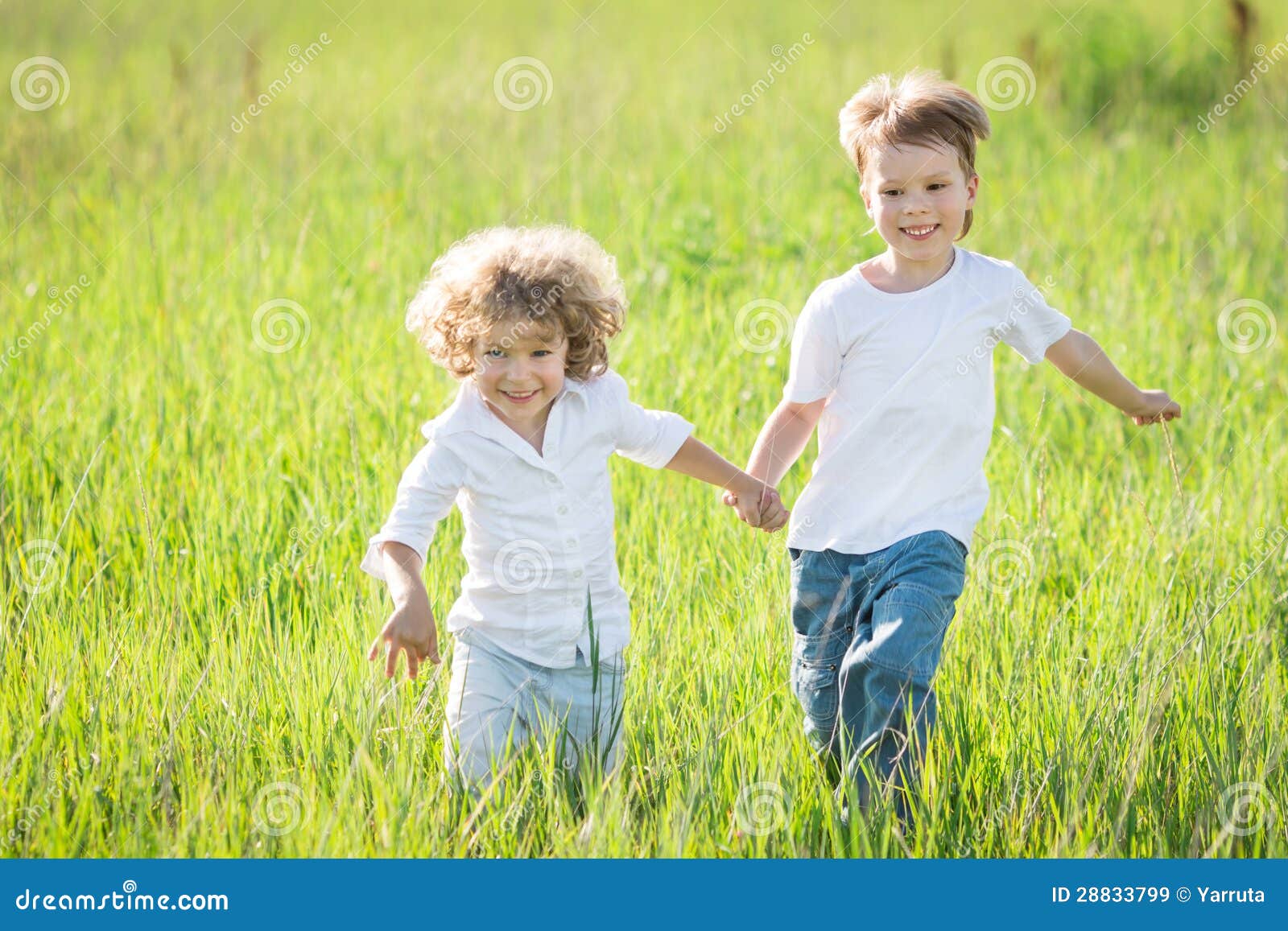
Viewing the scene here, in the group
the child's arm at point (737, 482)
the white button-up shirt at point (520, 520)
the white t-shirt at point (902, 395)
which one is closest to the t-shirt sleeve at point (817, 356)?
the white t-shirt at point (902, 395)

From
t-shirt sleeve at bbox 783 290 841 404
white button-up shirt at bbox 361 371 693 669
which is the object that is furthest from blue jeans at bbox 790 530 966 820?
white button-up shirt at bbox 361 371 693 669

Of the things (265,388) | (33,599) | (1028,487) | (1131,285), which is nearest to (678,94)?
(1131,285)

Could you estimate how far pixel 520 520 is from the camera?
2.38 m

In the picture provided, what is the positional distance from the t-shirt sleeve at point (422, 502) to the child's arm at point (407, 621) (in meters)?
0.04

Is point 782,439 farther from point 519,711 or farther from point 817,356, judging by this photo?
point 519,711

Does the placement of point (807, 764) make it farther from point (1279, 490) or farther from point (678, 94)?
point (678, 94)

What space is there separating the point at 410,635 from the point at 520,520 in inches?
12.0

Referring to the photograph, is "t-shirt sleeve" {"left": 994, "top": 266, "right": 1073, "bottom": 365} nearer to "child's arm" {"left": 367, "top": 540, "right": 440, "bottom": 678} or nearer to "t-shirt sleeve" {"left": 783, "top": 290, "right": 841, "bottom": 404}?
"t-shirt sleeve" {"left": 783, "top": 290, "right": 841, "bottom": 404}

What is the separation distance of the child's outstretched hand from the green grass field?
11 centimetres

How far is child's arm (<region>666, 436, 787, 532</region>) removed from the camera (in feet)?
8.35

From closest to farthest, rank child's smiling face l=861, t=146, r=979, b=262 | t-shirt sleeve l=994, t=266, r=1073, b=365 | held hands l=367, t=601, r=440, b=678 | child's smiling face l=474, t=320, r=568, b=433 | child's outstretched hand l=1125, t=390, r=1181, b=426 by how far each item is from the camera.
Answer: held hands l=367, t=601, r=440, b=678
child's smiling face l=474, t=320, r=568, b=433
child's smiling face l=861, t=146, r=979, b=262
t-shirt sleeve l=994, t=266, r=1073, b=365
child's outstretched hand l=1125, t=390, r=1181, b=426

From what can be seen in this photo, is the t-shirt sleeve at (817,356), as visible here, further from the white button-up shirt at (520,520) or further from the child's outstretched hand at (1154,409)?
the child's outstretched hand at (1154,409)

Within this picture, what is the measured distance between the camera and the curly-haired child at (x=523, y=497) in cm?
233

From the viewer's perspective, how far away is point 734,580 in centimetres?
322
